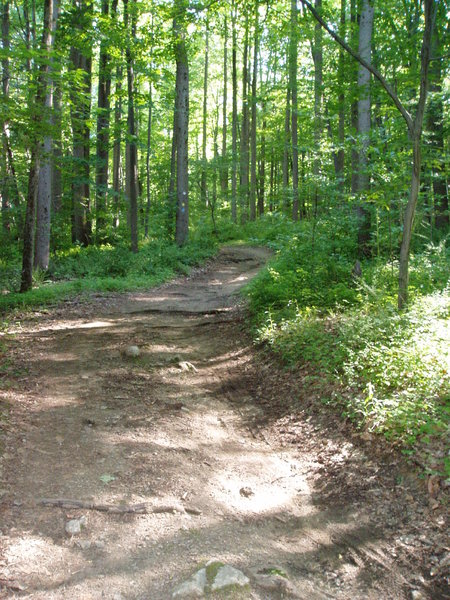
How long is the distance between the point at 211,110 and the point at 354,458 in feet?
130

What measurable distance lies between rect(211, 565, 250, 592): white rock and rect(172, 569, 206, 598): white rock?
0.26ft

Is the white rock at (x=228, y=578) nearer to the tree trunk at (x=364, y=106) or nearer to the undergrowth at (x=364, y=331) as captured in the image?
the undergrowth at (x=364, y=331)

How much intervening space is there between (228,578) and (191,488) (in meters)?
1.21

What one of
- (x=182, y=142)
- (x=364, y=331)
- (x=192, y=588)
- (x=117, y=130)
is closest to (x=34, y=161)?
(x=117, y=130)

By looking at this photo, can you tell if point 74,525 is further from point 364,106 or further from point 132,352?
point 364,106

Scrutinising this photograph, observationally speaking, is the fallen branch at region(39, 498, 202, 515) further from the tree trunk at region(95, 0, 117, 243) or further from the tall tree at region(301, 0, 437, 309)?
the tree trunk at region(95, 0, 117, 243)

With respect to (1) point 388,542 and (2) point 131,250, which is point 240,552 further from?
(2) point 131,250

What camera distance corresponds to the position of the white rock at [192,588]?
2771 mm

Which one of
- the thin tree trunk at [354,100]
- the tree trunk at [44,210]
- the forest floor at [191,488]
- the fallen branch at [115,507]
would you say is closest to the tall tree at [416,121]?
the forest floor at [191,488]

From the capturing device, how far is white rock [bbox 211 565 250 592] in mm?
2851

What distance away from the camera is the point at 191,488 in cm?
407

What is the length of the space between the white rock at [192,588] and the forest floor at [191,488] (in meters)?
0.05

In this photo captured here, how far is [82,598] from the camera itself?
8.89 ft

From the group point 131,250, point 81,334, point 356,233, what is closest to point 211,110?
point 131,250
